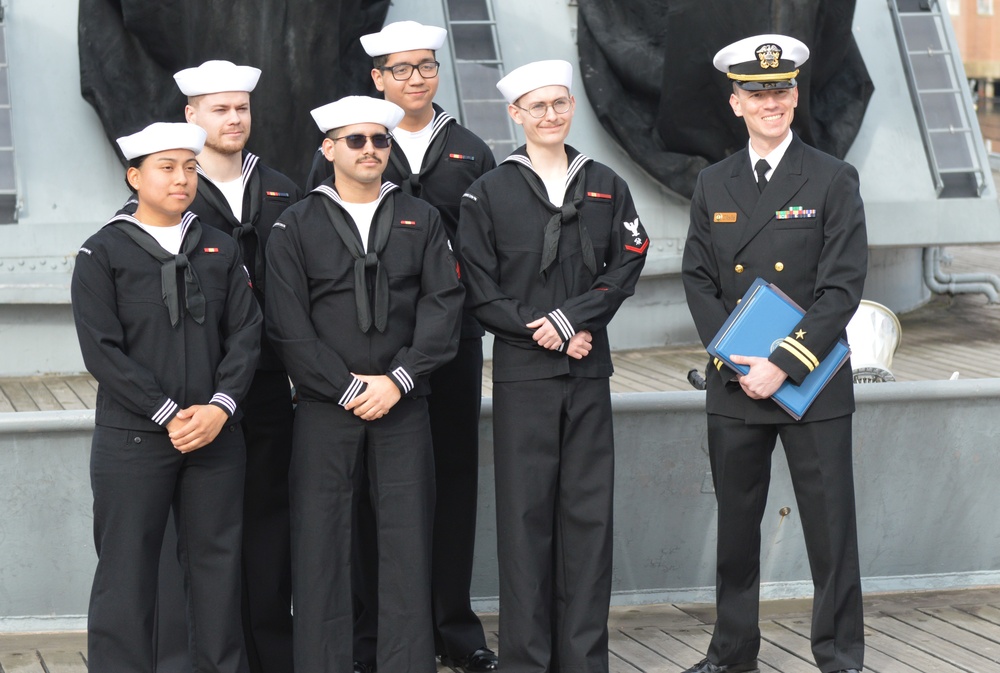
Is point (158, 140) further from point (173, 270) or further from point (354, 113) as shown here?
point (354, 113)

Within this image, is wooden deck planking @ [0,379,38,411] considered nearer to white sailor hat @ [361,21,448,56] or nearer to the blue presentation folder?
white sailor hat @ [361,21,448,56]

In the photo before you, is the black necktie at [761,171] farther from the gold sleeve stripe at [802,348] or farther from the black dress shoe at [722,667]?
the black dress shoe at [722,667]

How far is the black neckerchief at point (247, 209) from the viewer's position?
436 centimetres

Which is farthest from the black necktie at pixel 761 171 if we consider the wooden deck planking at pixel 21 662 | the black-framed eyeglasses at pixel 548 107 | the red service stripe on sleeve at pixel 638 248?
the wooden deck planking at pixel 21 662

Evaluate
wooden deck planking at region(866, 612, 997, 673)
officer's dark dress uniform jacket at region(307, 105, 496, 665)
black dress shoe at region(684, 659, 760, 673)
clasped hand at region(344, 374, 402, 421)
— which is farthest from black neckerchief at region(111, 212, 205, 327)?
wooden deck planking at region(866, 612, 997, 673)

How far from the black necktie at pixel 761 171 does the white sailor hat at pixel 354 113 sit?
45.8 inches

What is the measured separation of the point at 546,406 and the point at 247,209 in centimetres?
112

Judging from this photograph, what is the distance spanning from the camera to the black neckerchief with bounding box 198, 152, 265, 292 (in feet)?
14.3

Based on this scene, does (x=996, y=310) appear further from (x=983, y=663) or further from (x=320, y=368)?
Result: (x=320, y=368)

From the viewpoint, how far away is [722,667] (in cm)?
457

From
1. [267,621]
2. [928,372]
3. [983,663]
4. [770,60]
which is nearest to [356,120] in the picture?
[770,60]

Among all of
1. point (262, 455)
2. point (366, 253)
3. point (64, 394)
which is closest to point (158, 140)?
point (366, 253)

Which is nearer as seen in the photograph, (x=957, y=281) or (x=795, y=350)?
(x=795, y=350)

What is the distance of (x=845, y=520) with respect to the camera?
4375 millimetres
